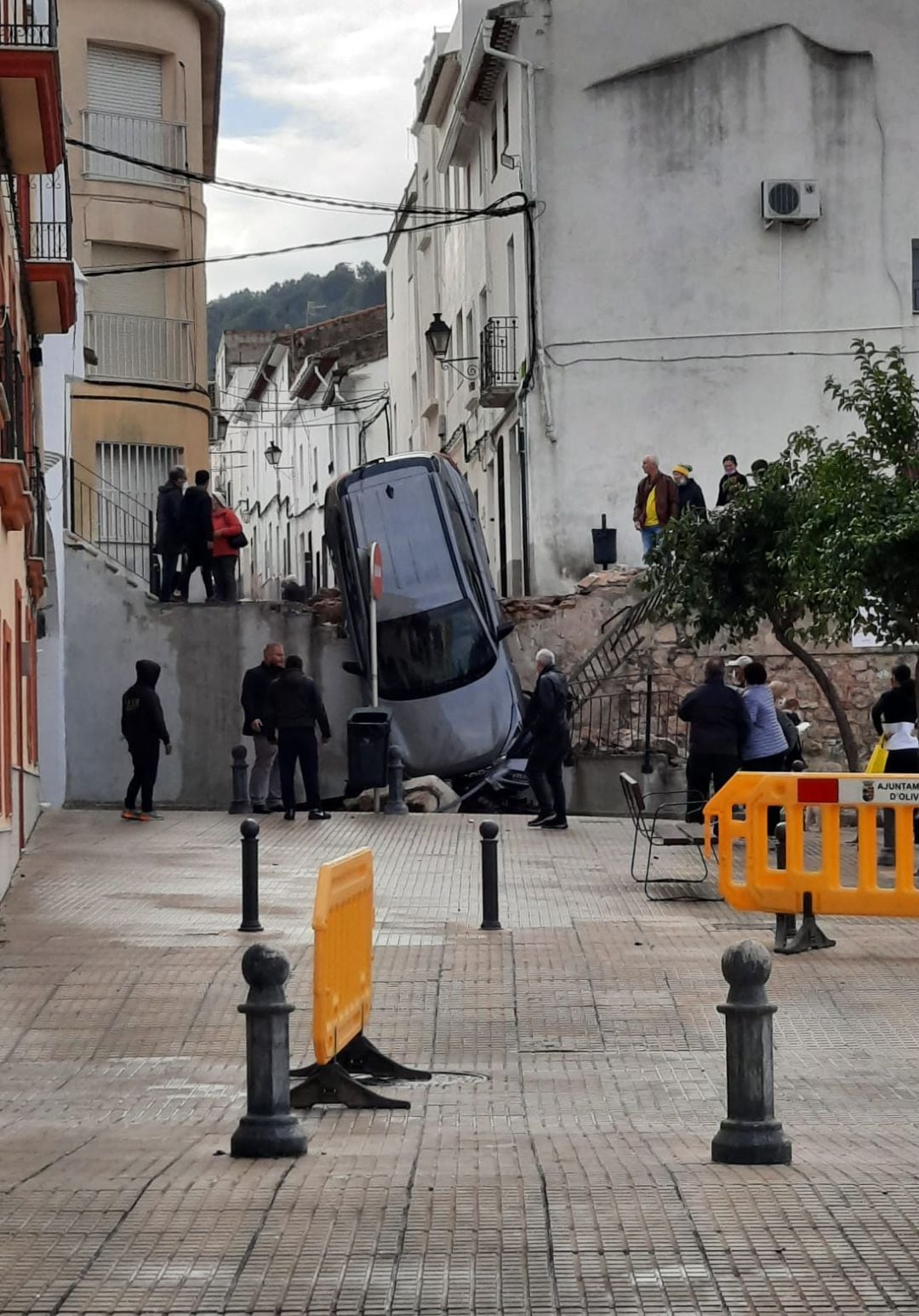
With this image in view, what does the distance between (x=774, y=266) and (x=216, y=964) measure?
21.6m

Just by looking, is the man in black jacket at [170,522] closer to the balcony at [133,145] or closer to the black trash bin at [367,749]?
the black trash bin at [367,749]

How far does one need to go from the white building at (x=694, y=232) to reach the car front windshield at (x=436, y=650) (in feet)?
18.5

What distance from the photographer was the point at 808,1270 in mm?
5328

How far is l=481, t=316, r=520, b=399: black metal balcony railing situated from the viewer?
Answer: 110ft

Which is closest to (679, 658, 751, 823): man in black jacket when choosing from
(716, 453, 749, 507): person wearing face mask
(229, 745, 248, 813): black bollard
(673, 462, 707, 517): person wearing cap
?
(716, 453, 749, 507): person wearing face mask

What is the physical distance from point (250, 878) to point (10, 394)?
190 inches

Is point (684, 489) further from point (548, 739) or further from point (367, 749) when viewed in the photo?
point (548, 739)

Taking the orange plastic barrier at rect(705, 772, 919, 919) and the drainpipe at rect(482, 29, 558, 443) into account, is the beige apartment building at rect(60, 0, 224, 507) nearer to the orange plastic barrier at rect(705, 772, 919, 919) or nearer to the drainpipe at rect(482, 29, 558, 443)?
the drainpipe at rect(482, 29, 558, 443)

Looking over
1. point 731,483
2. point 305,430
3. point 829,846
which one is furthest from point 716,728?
point 305,430

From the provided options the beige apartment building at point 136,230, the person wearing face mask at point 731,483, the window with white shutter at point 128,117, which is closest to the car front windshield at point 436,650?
the person wearing face mask at point 731,483

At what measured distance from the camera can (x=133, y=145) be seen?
3356 cm

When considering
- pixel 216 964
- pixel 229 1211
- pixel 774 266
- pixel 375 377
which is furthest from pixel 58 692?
pixel 375 377

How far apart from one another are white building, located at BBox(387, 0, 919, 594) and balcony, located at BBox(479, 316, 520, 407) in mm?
1267

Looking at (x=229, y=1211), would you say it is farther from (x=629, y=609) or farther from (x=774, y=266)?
(x=774, y=266)
